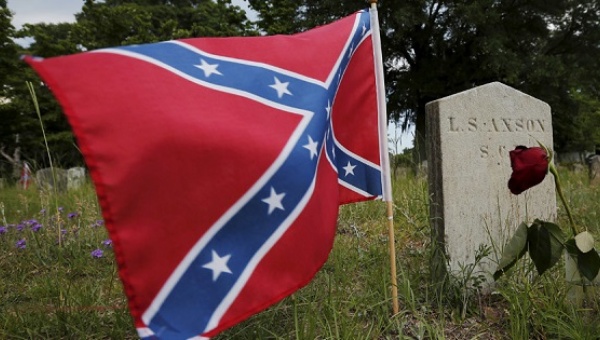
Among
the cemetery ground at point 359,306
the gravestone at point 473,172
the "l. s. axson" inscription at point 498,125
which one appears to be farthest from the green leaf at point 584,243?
the "l. s. axson" inscription at point 498,125

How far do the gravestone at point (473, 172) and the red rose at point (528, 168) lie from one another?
0.81 meters

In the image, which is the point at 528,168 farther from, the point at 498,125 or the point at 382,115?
the point at 498,125

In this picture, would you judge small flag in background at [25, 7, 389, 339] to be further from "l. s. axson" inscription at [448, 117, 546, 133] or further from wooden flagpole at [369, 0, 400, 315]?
"l. s. axson" inscription at [448, 117, 546, 133]

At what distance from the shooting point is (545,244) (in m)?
1.95

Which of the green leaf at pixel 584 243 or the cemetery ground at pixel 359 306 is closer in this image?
the green leaf at pixel 584 243

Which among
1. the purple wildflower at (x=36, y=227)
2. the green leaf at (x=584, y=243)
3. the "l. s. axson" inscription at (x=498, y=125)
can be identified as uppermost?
the "l. s. axson" inscription at (x=498, y=125)

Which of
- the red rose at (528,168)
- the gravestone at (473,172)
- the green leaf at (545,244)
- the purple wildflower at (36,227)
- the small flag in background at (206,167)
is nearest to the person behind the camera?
the small flag in background at (206,167)

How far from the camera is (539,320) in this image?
2.18 m

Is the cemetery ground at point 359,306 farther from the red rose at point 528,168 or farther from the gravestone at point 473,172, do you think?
the red rose at point 528,168

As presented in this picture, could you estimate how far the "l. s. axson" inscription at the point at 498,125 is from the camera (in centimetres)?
261

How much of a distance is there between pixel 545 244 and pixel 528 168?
420 millimetres

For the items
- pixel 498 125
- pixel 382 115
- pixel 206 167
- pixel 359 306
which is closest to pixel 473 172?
pixel 498 125

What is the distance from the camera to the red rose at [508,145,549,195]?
173 centimetres

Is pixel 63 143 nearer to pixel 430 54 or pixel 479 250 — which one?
pixel 430 54
